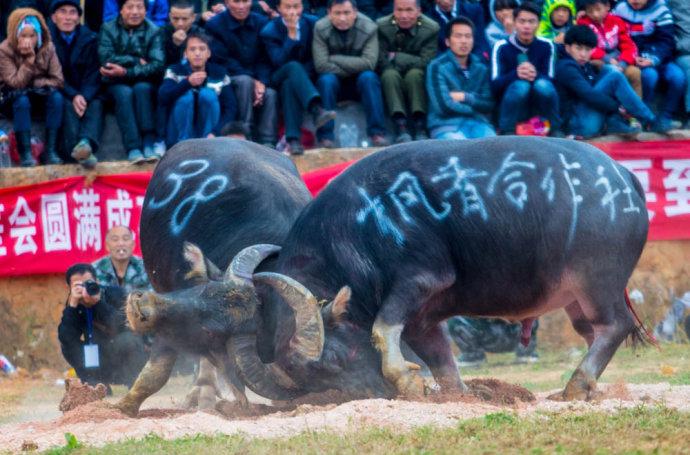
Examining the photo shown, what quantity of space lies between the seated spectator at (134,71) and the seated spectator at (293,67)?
42.8 inches

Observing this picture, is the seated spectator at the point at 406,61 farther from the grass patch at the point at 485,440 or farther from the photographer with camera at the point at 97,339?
the grass patch at the point at 485,440

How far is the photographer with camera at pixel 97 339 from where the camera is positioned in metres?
11.5

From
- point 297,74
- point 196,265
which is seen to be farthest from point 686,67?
point 196,265

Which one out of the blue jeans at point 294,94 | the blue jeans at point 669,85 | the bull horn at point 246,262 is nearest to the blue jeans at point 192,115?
the blue jeans at point 294,94

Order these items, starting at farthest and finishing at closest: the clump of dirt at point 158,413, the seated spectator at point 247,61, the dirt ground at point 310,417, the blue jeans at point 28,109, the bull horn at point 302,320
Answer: the seated spectator at point 247,61 < the blue jeans at point 28,109 < the clump of dirt at point 158,413 < the bull horn at point 302,320 < the dirt ground at point 310,417

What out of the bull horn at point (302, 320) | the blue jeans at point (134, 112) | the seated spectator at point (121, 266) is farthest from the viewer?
the blue jeans at point (134, 112)

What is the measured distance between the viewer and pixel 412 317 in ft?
27.2

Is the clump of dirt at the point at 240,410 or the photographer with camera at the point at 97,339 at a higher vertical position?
the clump of dirt at the point at 240,410

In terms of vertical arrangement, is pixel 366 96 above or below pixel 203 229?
below

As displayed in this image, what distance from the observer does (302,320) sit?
796cm

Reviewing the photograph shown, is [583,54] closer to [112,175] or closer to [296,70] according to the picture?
[296,70]

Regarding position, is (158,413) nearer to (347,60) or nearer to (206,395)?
(206,395)

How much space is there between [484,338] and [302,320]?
5016mm

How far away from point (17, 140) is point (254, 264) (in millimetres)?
5410
